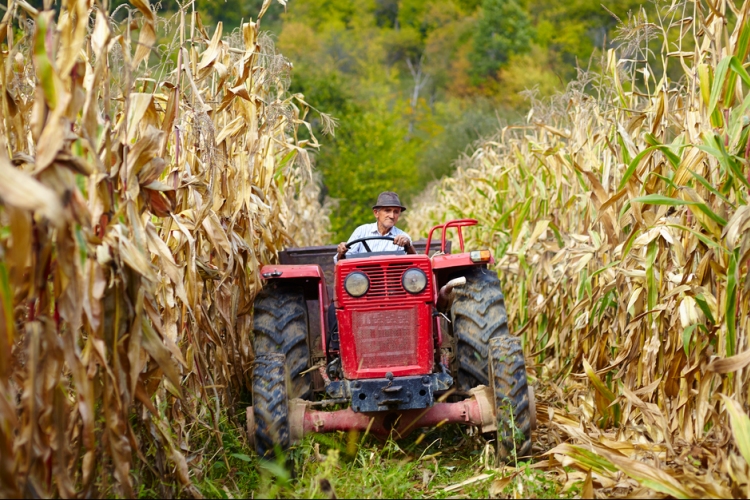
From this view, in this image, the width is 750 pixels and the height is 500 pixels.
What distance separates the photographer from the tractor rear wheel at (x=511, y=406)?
14.1 feet

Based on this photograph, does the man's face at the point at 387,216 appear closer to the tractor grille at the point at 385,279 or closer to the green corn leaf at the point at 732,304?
the tractor grille at the point at 385,279

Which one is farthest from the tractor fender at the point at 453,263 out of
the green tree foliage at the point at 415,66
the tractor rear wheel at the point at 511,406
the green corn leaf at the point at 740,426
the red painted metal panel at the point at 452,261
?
the green tree foliage at the point at 415,66

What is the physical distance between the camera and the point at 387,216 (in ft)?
20.7

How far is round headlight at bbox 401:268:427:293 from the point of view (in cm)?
456

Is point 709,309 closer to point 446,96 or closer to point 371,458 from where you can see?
point 371,458

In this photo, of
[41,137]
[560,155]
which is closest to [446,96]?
[560,155]

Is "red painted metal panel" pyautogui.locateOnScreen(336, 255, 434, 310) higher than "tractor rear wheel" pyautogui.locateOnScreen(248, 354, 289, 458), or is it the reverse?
"red painted metal panel" pyautogui.locateOnScreen(336, 255, 434, 310)

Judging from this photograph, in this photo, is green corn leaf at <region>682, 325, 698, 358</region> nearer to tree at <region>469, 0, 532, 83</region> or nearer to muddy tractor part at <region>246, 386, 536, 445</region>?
muddy tractor part at <region>246, 386, 536, 445</region>

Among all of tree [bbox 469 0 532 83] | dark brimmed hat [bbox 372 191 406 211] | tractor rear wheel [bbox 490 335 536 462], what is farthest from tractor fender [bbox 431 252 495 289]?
tree [bbox 469 0 532 83]

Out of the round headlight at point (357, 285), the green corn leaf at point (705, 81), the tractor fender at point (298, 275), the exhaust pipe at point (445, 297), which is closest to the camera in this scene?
the green corn leaf at point (705, 81)

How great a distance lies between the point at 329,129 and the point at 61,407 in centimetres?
319

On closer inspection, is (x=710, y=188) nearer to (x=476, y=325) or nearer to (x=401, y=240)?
Answer: (x=476, y=325)

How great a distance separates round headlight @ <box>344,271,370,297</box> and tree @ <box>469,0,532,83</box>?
51.9 meters

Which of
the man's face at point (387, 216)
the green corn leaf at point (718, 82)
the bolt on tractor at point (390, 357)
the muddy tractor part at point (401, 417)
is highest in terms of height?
the green corn leaf at point (718, 82)
